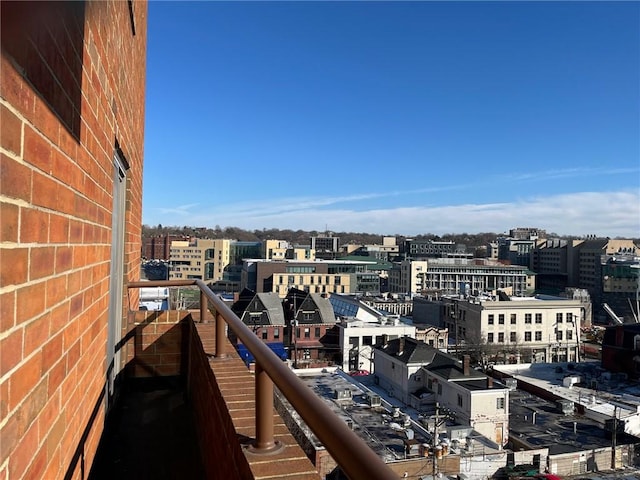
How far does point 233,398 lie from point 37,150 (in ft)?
4.20

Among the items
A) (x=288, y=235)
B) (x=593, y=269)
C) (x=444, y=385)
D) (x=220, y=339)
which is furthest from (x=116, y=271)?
(x=288, y=235)

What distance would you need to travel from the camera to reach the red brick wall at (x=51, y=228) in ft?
2.93

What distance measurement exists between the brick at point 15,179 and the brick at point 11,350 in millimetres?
275

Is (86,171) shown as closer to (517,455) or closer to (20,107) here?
(20,107)

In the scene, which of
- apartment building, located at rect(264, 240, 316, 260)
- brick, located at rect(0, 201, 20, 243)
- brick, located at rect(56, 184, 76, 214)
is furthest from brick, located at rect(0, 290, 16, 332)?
apartment building, located at rect(264, 240, 316, 260)

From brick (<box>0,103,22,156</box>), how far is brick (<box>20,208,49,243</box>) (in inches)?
5.2

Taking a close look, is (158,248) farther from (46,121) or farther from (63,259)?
(46,121)

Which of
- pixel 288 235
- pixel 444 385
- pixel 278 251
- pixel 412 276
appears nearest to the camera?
pixel 444 385

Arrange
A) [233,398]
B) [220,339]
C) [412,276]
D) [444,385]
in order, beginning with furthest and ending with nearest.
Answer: [412,276]
[444,385]
[220,339]
[233,398]

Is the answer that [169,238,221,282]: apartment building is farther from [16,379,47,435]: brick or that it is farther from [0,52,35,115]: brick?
[0,52,35,115]: brick

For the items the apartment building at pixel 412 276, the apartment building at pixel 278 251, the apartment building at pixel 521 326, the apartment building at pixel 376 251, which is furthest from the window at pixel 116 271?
the apartment building at pixel 376 251

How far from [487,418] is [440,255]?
57.0 m

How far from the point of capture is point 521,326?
32.1 meters

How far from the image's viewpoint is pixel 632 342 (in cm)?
2334
